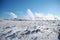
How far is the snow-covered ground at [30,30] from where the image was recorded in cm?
151

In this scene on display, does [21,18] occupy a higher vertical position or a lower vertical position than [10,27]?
higher

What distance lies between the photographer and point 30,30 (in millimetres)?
1544

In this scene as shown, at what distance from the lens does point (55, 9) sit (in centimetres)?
163

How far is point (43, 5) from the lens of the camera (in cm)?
166

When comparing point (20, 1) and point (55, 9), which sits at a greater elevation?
point (20, 1)

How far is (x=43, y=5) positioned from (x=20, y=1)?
33 cm

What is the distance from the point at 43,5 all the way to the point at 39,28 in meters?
0.34

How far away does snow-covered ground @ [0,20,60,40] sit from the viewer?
151 cm

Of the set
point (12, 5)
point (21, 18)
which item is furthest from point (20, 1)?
point (21, 18)

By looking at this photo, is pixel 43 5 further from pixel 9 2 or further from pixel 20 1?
A: pixel 9 2

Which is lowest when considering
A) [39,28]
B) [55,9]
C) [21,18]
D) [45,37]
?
[45,37]

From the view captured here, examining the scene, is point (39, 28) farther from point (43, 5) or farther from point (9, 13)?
point (9, 13)

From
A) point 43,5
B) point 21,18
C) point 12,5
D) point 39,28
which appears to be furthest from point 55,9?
point 12,5

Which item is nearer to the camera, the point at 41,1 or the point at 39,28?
the point at 39,28
